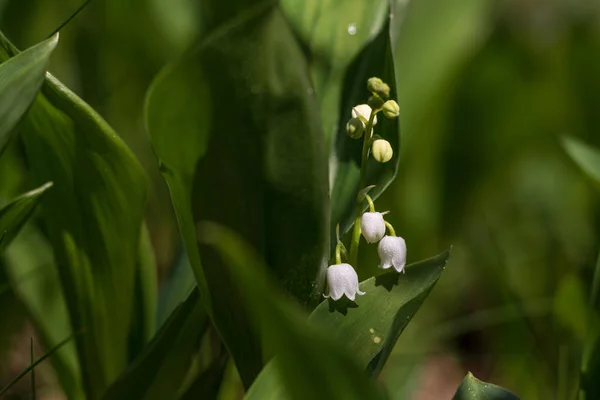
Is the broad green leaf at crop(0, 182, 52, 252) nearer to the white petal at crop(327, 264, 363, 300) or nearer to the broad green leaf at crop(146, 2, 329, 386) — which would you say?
the broad green leaf at crop(146, 2, 329, 386)

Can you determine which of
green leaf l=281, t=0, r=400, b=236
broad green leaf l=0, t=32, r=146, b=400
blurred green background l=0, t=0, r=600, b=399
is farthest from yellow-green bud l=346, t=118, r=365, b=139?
blurred green background l=0, t=0, r=600, b=399

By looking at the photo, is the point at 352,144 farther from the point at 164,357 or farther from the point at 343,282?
the point at 164,357

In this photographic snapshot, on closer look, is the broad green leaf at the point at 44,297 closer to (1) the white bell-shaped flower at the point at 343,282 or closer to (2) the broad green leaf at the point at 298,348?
(1) the white bell-shaped flower at the point at 343,282

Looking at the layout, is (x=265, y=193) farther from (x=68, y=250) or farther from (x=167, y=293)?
(x=167, y=293)

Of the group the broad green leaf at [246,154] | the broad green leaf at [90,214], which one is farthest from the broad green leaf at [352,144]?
the broad green leaf at [90,214]

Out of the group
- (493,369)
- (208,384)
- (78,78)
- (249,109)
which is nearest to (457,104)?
(493,369)

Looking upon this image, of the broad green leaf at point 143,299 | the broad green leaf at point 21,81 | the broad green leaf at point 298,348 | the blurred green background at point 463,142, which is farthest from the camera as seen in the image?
the blurred green background at point 463,142
